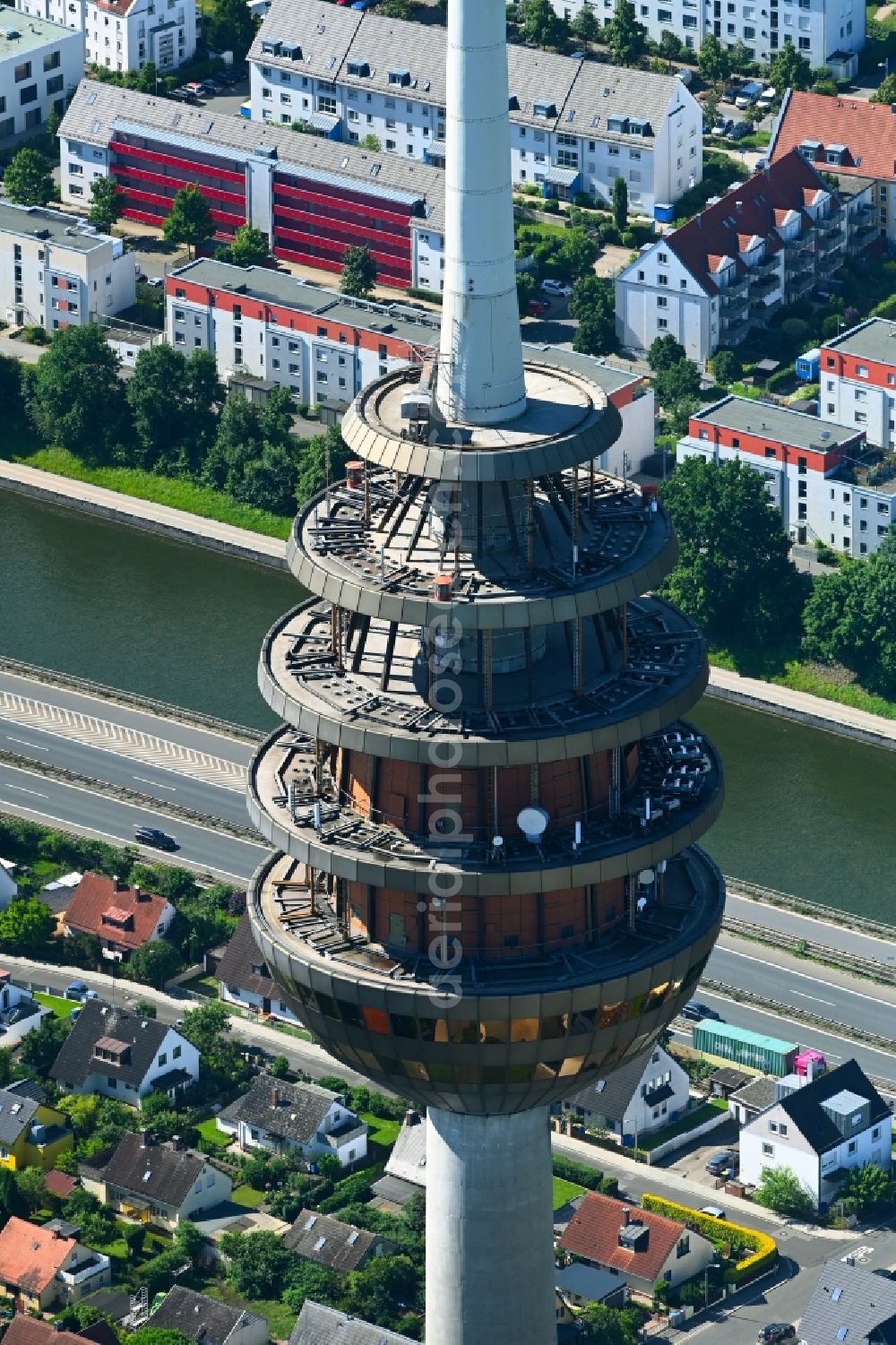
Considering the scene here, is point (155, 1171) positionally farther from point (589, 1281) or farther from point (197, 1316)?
point (589, 1281)

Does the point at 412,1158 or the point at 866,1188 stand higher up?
the point at 412,1158

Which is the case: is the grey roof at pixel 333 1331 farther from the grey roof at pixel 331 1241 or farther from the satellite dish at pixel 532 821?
the satellite dish at pixel 532 821

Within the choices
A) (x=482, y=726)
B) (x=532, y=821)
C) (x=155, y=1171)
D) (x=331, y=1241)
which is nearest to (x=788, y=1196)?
(x=331, y=1241)

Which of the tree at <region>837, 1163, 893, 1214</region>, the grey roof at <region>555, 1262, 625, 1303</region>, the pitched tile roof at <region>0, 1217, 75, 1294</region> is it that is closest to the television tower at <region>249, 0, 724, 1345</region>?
the grey roof at <region>555, 1262, 625, 1303</region>

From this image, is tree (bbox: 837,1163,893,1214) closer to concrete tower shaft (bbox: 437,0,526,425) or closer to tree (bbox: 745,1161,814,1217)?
tree (bbox: 745,1161,814,1217)

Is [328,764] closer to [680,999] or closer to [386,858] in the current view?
[386,858]

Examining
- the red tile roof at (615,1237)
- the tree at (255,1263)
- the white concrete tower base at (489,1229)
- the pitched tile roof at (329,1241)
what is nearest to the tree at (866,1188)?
the red tile roof at (615,1237)
